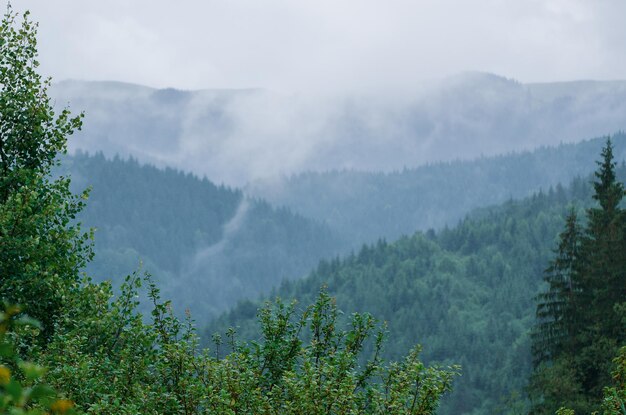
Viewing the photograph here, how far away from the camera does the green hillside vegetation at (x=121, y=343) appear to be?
1484cm

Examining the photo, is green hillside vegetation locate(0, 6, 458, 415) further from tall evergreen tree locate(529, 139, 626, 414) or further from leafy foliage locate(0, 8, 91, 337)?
tall evergreen tree locate(529, 139, 626, 414)

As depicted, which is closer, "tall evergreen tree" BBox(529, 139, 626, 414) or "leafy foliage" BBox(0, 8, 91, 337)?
"leafy foliage" BBox(0, 8, 91, 337)

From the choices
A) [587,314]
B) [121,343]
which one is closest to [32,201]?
[121,343]

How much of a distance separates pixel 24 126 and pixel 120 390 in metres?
9.92

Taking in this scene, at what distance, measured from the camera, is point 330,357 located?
57.2 feet

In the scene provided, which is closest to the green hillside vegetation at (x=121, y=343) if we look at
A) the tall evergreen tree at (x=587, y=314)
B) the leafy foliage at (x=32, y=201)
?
the leafy foliage at (x=32, y=201)

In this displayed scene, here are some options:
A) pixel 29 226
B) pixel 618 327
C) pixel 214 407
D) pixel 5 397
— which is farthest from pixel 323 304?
pixel 618 327

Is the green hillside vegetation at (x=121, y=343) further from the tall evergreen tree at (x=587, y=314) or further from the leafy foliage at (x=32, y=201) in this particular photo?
the tall evergreen tree at (x=587, y=314)

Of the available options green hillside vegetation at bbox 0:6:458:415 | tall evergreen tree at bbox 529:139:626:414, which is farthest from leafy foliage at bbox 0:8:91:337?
tall evergreen tree at bbox 529:139:626:414

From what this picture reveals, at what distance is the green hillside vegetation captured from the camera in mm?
14844

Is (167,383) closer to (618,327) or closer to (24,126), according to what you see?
(24,126)

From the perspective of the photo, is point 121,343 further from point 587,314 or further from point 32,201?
point 587,314

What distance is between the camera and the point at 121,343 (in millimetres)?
19797

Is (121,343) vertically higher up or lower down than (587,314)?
higher up
